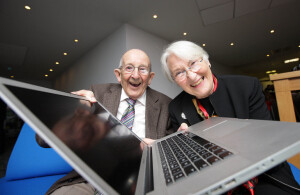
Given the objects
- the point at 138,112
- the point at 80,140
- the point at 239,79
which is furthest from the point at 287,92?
the point at 80,140

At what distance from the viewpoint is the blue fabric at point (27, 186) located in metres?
0.72

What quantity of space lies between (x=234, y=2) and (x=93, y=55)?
160 inches

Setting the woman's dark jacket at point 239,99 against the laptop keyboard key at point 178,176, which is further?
the woman's dark jacket at point 239,99

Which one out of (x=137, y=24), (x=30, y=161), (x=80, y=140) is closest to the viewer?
(x=80, y=140)

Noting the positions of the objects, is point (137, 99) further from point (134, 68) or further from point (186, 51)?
point (186, 51)

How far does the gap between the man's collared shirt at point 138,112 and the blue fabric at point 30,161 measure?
20.4 inches

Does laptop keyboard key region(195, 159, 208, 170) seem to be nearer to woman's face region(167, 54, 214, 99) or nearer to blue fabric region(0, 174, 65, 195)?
woman's face region(167, 54, 214, 99)

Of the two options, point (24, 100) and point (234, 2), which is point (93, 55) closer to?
point (234, 2)

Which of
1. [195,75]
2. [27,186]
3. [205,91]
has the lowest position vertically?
[27,186]

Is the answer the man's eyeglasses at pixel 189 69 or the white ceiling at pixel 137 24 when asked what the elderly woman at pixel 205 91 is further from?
the white ceiling at pixel 137 24

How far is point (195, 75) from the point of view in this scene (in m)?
0.91

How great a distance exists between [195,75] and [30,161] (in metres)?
1.19

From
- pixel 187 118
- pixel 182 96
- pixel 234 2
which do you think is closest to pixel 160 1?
pixel 234 2

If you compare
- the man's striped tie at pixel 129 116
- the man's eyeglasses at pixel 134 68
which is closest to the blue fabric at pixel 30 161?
the man's striped tie at pixel 129 116
